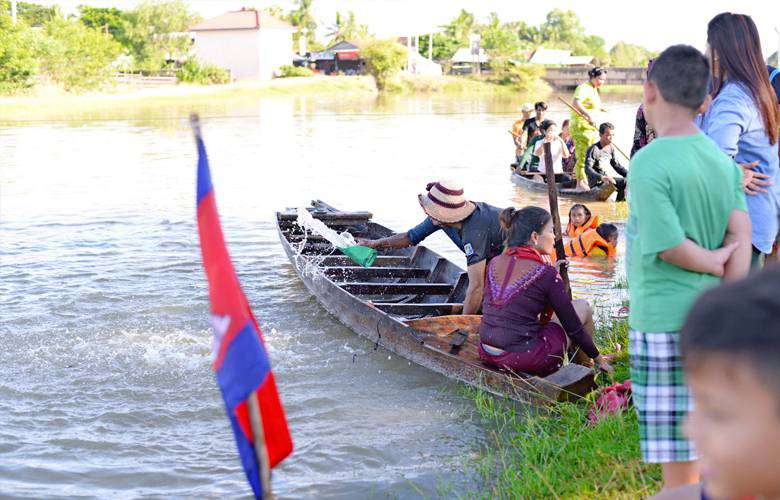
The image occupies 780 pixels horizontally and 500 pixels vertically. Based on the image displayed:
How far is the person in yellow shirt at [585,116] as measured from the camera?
1351 centimetres

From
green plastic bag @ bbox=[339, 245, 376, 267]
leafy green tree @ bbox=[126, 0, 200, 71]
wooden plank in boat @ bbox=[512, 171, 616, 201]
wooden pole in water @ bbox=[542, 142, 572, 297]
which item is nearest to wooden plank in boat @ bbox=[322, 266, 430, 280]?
green plastic bag @ bbox=[339, 245, 376, 267]

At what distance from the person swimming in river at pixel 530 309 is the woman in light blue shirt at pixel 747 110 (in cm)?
148

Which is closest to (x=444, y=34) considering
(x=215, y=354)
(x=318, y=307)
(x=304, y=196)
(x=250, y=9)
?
(x=250, y=9)

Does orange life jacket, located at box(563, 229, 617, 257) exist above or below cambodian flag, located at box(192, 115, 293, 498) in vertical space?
below

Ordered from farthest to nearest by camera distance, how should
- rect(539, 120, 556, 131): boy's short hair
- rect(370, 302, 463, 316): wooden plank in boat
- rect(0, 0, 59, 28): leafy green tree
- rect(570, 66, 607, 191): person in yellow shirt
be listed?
1. rect(0, 0, 59, 28): leafy green tree
2. rect(539, 120, 556, 131): boy's short hair
3. rect(570, 66, 607, 191): person in yellow shirt
4. rect(370, 302, 463, 316): wooden plank in boat

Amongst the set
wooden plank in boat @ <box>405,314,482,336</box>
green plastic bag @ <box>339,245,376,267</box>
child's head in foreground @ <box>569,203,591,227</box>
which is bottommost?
wooden plank in boat @ <box>405,314,482,336</box>

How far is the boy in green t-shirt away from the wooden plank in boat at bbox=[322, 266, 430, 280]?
5880 millimetres

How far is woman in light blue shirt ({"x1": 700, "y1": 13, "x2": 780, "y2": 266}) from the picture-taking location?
4.06m

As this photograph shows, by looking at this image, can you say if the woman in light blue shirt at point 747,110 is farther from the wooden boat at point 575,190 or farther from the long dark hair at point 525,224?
the wooden boat at point 575,190

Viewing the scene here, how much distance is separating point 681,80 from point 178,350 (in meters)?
5.83

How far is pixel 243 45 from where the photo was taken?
73500 mm

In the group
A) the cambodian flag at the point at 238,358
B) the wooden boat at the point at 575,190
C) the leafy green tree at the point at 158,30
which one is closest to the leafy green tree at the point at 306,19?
the leafy green tree at the point at 158,30

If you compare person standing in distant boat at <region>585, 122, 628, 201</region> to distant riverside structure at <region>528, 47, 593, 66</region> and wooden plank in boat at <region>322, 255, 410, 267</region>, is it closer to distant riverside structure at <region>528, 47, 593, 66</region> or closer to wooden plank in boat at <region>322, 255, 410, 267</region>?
wooden plank in boat at <region>322, 255, 410, 267</region>

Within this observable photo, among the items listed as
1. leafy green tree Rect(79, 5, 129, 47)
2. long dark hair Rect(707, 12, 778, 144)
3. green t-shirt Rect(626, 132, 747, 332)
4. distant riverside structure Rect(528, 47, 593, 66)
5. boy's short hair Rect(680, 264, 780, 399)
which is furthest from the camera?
distant riverside structure Rect(528, 47, 593, 66)
